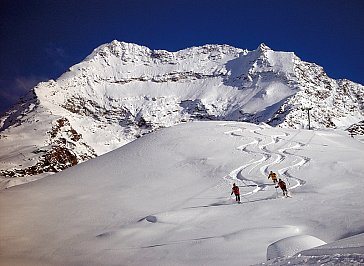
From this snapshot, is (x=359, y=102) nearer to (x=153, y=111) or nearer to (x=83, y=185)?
(x=153, y=111)

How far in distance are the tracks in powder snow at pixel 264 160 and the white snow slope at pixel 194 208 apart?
0.08m

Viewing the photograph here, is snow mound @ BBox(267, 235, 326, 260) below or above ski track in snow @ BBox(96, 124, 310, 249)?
below

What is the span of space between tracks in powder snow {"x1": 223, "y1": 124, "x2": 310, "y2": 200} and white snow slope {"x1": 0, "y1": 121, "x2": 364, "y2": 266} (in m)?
0.08

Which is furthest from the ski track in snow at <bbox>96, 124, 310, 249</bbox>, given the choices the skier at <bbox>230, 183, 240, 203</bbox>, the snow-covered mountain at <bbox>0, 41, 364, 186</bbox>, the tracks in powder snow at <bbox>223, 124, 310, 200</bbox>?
the snow-covered mountain at <bbox>0, 41, 364, 186</bbox>

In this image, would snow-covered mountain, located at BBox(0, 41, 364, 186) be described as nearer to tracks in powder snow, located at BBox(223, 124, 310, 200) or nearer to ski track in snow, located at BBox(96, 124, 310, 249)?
tracks in powder snow, located at BBox(223, 124, 310, 200)

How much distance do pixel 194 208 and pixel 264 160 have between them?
400 inches

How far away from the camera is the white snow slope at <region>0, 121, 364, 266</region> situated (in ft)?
32.8

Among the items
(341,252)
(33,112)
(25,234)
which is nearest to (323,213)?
(341,252)

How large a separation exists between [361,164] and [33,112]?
554 feet

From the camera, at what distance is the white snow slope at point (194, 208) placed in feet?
32.8

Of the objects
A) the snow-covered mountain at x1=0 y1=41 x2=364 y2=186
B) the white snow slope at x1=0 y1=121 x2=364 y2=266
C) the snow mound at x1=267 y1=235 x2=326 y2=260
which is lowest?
the snow mound at x1=267 y1=235 x2=326 y2=260

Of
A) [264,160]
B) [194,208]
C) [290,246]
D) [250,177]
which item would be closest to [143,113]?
[264,160]

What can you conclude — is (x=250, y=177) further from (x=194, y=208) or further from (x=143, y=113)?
(x=143, y=113)

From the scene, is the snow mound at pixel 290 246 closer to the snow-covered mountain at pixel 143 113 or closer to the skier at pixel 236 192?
the skier at pixel 236 192
